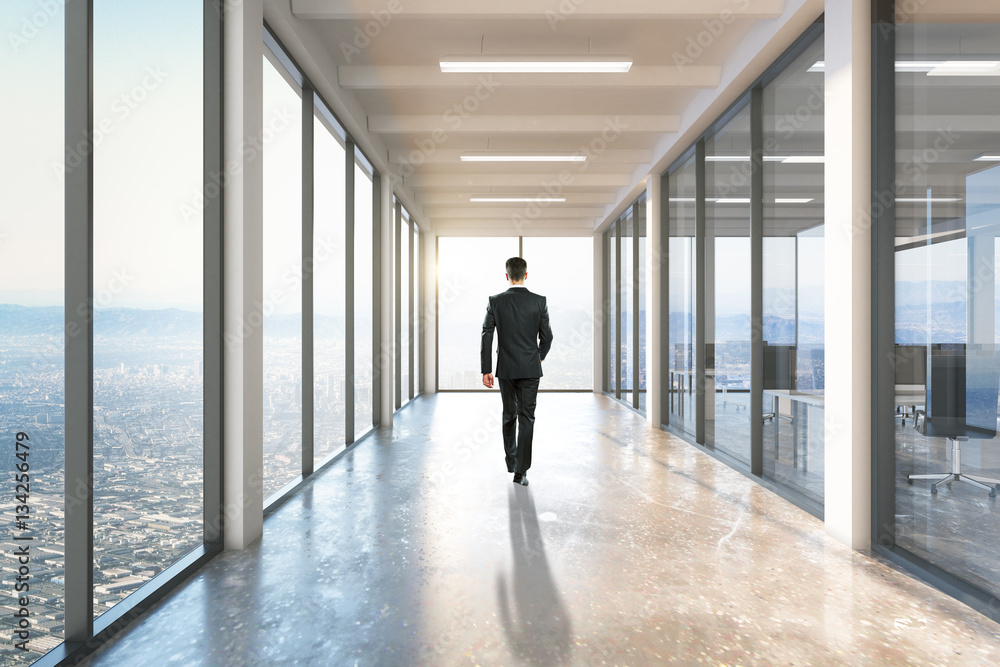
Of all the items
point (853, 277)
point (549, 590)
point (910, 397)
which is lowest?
point (549, 590)

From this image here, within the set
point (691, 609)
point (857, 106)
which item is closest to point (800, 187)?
point (857, 106)

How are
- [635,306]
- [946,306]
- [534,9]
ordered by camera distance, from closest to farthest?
[946,306] → [534,9] → [635,306]

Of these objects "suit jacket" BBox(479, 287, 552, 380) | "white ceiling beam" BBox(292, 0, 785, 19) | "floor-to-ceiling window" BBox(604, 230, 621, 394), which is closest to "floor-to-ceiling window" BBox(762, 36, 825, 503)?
"white ceiling beam" BBox(292, 0, 785, 19)

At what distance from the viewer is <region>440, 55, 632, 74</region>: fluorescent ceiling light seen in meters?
4.34

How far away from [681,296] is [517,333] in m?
2.97

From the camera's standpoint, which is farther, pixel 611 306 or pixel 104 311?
pixel 611 306

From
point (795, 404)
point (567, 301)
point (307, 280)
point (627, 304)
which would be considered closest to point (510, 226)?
point (567, 301)

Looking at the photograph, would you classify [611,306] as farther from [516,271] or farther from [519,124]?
[516,271]

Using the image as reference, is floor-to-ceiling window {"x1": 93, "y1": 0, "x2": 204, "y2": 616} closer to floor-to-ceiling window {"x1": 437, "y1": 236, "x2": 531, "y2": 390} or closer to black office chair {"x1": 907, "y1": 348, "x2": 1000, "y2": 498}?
black office chair {"x1": 907, "y1": 348, "x2": 1000, "y2": 498}

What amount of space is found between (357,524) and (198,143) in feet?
8.30

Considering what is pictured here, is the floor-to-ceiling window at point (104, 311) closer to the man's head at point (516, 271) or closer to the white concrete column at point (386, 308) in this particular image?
the man's head at point (516, 271)

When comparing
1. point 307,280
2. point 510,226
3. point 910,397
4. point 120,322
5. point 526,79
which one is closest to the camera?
point 120,322

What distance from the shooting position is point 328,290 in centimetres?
493

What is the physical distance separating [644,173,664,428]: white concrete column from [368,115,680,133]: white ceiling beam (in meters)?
1.29
